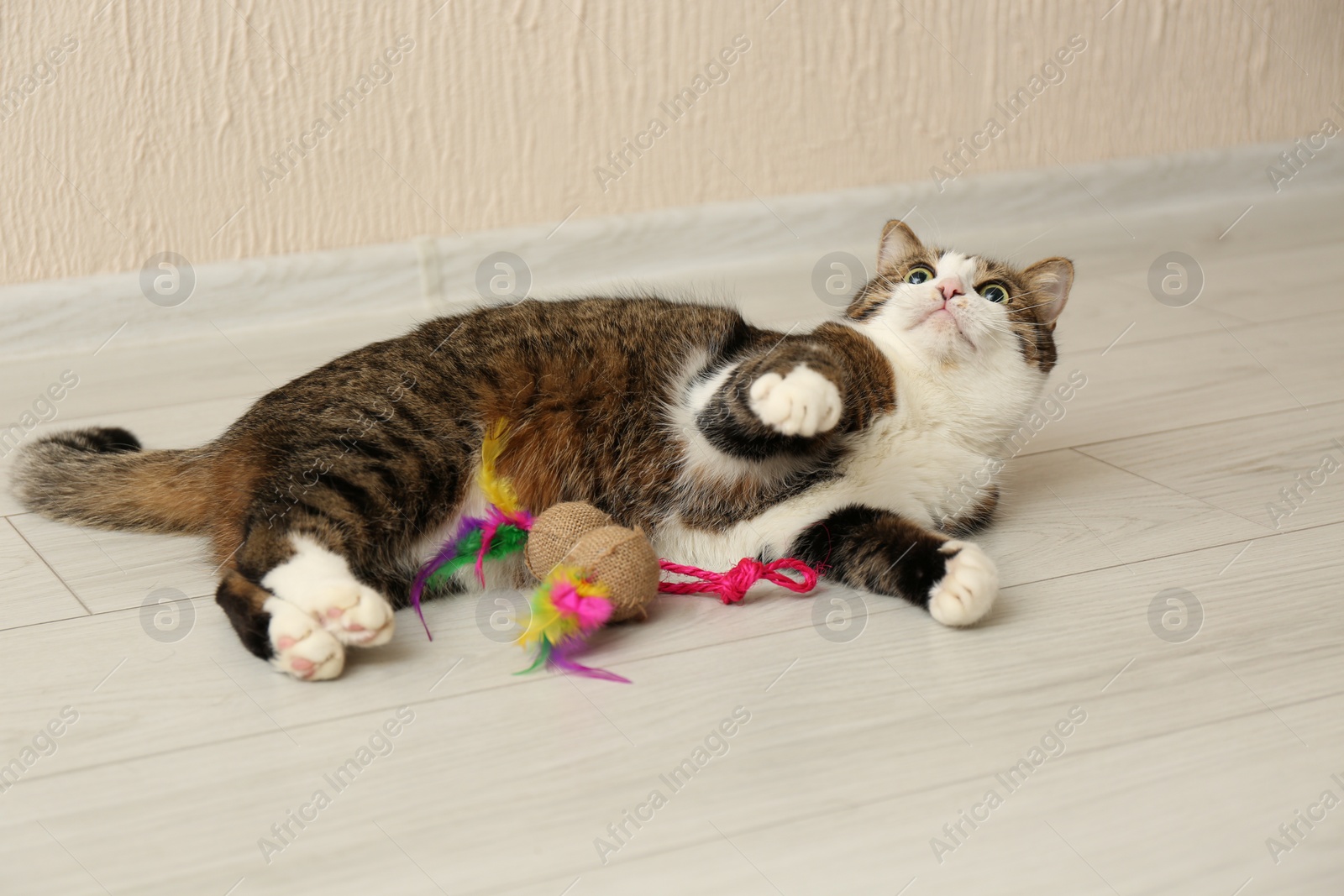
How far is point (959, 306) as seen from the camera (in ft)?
5.11

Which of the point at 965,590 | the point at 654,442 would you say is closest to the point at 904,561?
the point at 965,590

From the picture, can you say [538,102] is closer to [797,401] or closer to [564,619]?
[797,401]

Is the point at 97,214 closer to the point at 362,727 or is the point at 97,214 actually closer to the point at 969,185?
the point at 362,727

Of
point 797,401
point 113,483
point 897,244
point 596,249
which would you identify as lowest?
point 113,483

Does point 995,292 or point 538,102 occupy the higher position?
point 538,102

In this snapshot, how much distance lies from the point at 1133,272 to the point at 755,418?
1963 millimetres

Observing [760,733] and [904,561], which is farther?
[904,561]

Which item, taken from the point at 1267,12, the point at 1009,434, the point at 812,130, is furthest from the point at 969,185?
the point at 1009,434

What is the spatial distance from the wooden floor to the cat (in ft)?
0.26

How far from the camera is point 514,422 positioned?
1.51 meters

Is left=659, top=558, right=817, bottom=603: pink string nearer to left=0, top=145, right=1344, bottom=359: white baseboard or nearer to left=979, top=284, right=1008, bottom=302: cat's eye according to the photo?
left=979, top=284, right=1008, bottom=302: cat's eye

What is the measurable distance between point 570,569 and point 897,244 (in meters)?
0.74

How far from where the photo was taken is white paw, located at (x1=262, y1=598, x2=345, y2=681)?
1.22m

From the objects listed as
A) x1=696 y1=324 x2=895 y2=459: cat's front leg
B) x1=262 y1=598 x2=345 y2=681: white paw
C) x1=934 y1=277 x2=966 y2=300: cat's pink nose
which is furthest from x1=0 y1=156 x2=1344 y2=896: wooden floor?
x1=934 y1=277 x2=966 y2=300: cat's pink nose
